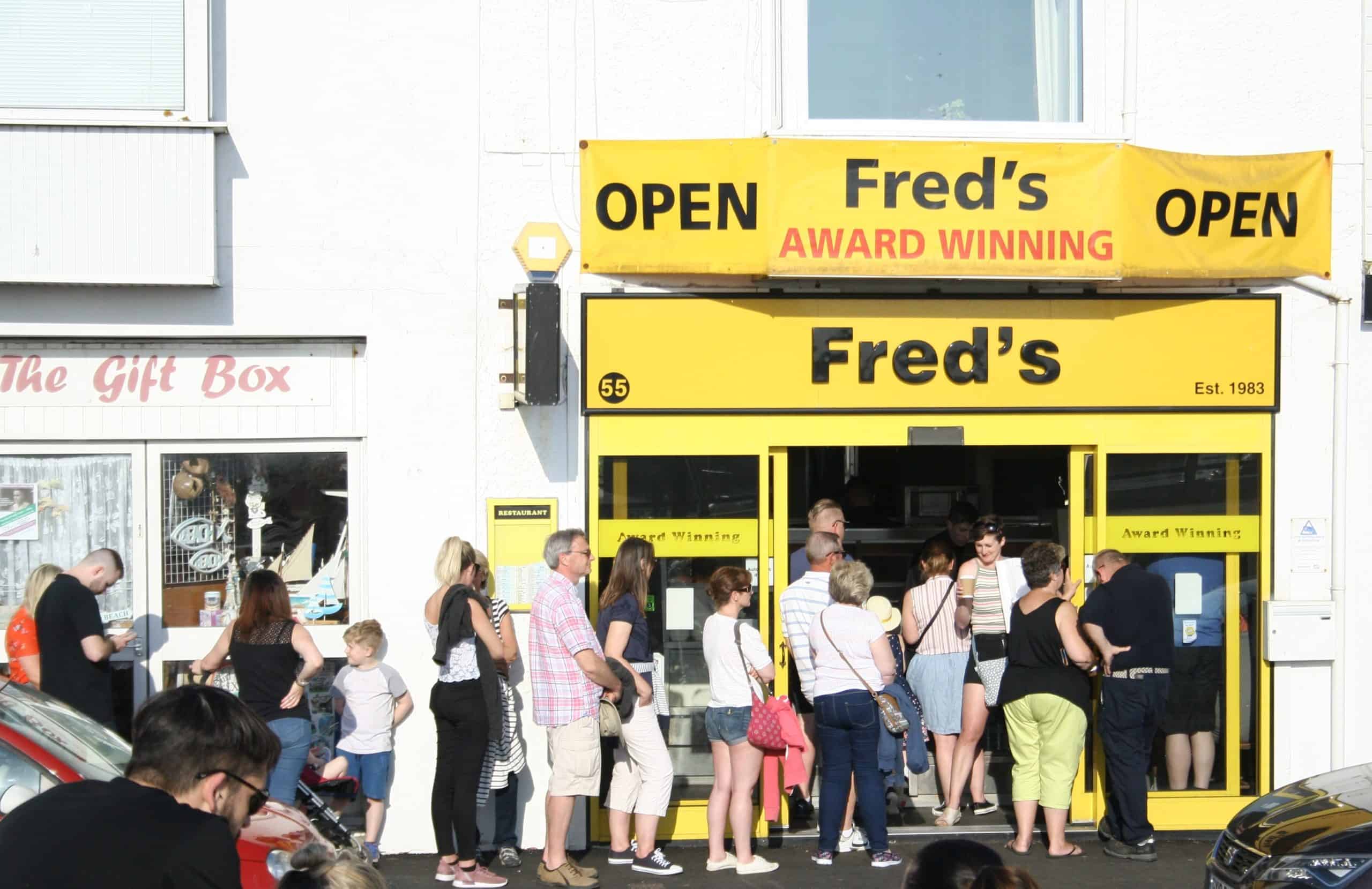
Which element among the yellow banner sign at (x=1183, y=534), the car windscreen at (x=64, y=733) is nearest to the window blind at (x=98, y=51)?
the car windscreen at (x=64, y=733)

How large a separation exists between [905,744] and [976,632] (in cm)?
92

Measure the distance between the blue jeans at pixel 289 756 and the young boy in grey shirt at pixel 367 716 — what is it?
337 millimetres

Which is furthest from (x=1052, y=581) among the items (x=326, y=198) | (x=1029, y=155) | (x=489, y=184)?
(x=326, y=198)

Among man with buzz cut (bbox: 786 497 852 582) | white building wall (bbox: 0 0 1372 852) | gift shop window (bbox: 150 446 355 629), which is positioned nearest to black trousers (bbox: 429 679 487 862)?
white building wall (bbox: 0 0 1372 852)

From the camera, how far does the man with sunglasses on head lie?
2633mm

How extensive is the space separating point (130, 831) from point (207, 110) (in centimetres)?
586

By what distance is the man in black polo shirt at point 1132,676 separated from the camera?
7543mm

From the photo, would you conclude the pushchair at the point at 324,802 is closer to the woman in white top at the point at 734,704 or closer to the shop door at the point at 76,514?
the shop door at the point at 76,514

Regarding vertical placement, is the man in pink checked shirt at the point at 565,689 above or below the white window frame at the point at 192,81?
below

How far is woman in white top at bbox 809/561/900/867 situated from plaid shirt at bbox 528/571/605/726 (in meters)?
1.27

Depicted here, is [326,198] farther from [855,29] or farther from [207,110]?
[855,29]

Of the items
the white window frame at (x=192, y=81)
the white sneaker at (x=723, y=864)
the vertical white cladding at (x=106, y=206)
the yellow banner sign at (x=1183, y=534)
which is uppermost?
the white window frame at (x=192, y=81)

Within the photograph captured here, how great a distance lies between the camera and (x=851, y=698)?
7164mm

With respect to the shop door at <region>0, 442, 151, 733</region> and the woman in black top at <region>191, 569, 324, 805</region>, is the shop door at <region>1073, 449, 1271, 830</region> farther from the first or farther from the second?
the shop door at <region>0, 442, 151, 733</region>
